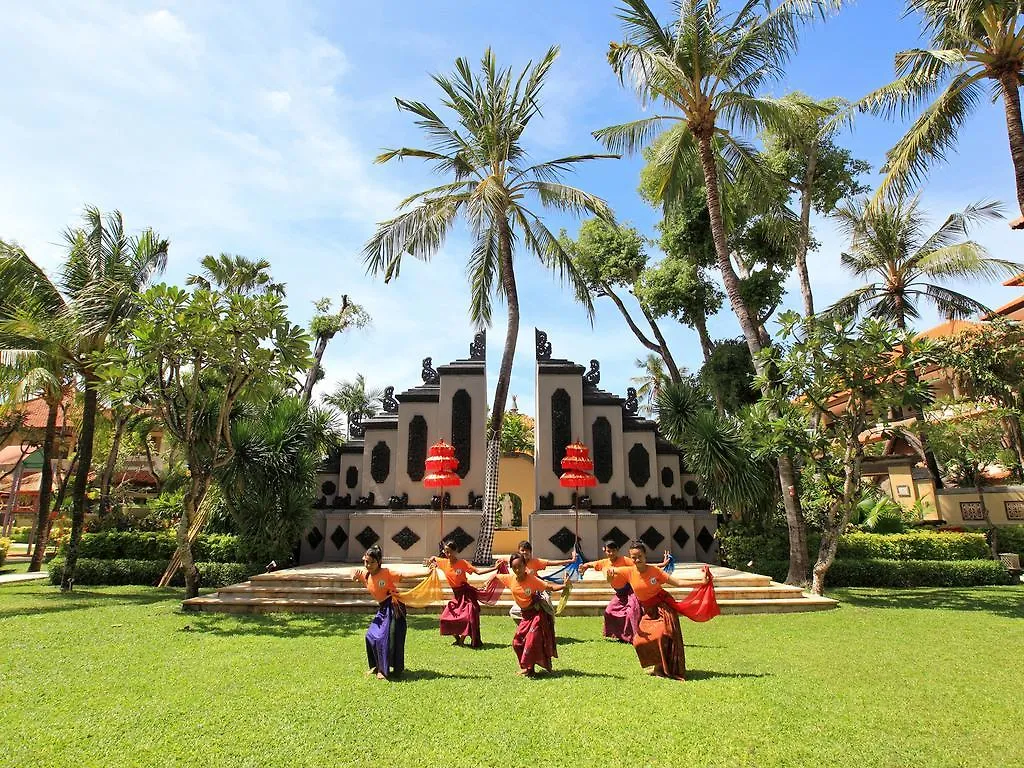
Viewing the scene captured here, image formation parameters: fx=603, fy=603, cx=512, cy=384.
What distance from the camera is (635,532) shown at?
620 inches

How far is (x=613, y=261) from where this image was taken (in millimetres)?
23922

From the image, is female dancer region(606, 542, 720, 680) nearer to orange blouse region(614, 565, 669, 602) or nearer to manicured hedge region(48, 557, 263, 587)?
orange blouse region(614, 565, 669, 602)

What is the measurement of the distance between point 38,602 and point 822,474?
15.7 metres

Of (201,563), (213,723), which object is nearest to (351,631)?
(213,723)

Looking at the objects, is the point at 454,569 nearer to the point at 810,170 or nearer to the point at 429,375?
the point at 429,375

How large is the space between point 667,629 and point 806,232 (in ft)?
53.1

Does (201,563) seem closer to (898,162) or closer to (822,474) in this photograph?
(822,474)

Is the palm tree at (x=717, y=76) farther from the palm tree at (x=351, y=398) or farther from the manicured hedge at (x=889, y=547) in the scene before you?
the palm tree at (x=351, y=398)

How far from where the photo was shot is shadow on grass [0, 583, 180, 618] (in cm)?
1085

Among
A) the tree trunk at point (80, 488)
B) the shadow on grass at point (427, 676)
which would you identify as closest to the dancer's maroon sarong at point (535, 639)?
the shadow on grass at point (427, 676)

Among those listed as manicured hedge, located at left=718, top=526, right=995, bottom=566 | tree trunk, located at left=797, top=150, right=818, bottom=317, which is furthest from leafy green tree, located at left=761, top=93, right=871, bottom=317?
manicured hedge, located at left=718, top=526, right=995, bottom=566

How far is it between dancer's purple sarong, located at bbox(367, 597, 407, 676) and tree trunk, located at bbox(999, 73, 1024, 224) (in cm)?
1284

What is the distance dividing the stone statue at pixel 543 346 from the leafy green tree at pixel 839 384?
6872 millimetres

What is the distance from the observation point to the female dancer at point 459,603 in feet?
27.3
